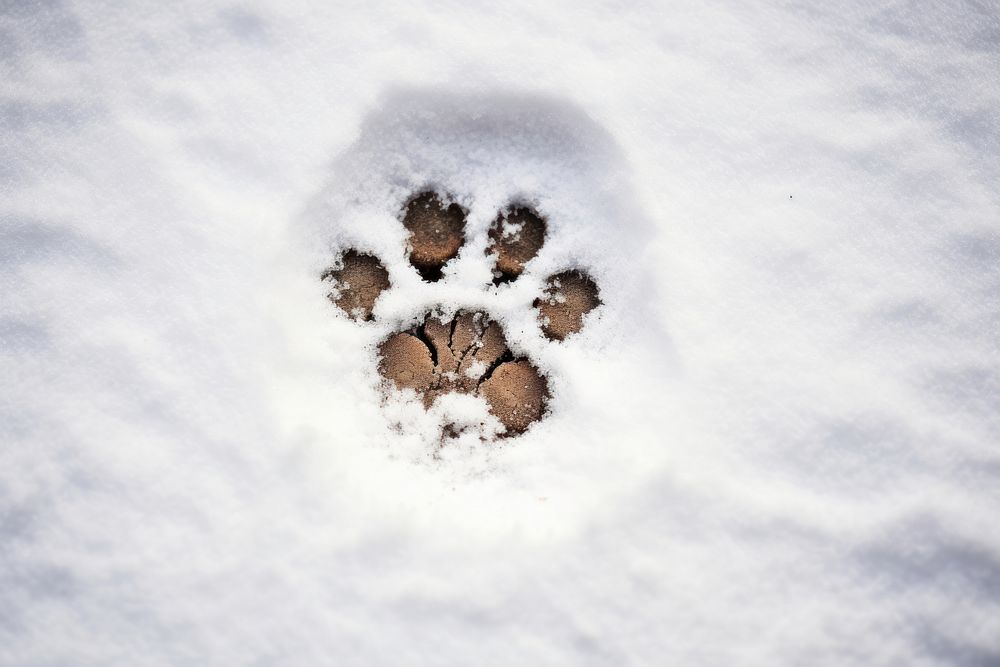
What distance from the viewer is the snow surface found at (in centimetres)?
123

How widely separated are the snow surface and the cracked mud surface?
51 millimetres

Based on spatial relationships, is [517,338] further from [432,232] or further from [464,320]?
[432,232]

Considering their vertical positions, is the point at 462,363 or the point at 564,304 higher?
the point at 564,304

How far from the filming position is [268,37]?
48.5 inches

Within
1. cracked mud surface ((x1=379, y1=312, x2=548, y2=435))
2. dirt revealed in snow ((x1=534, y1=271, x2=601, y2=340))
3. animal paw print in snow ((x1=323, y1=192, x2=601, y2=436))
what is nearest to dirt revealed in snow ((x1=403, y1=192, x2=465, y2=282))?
animal paw print in snow ((x1=323, y1=192, x2=601, y2=436))

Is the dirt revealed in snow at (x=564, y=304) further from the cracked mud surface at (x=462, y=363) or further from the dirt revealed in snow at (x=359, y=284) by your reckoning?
the dirt revealed in snow at (x=359, y=284)

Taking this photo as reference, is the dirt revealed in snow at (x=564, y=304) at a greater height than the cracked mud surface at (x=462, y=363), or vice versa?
the dirt revealed in snow at (x=564, y=304)

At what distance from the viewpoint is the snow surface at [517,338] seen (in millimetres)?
1230

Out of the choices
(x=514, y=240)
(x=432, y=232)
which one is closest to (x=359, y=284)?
(x=432, y=232)

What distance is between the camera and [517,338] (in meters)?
1.21

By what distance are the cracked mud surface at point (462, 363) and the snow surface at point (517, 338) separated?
5 centimetres

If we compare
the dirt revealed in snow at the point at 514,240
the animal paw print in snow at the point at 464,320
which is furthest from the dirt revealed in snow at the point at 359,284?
the dirt revealed in snow at the point at 514,240

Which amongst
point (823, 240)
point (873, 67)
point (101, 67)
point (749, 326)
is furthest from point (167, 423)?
point (873, 67)

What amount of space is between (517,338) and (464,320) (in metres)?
0.12
